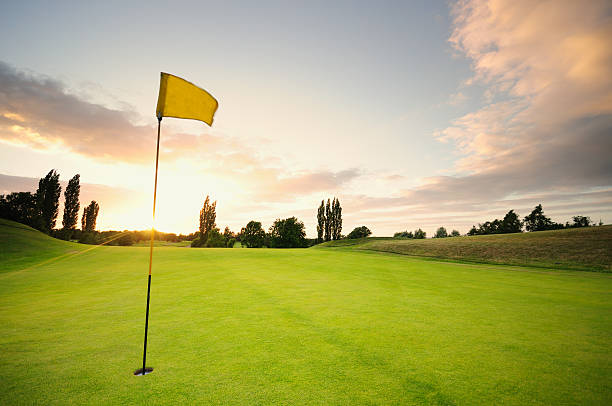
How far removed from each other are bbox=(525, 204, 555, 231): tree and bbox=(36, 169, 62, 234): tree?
431 ft

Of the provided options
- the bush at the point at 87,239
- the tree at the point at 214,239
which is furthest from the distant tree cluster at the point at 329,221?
the bush at the point at 87,239

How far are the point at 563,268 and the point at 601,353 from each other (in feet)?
91.1

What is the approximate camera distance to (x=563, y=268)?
24.9 metres

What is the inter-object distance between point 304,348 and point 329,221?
75240 millimetres

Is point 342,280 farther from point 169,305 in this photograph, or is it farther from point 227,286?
point 169,305

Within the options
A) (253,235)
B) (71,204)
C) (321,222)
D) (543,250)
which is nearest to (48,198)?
(71,204)

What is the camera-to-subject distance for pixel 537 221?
89.5m

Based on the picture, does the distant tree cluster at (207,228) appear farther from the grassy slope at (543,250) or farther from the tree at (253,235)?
the grassy slope at (543,250)

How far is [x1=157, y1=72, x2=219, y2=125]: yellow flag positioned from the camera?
5484mm

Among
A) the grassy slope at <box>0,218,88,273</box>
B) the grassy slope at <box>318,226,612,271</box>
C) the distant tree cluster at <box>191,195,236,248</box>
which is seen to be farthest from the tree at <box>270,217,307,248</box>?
the grassy slope at <box>0,218,88,273</box>

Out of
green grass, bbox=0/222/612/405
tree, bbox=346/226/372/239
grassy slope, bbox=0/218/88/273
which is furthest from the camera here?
tree, bbox=346/226/372/239

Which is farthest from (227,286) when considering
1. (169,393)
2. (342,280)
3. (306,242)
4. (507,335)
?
(306,242)

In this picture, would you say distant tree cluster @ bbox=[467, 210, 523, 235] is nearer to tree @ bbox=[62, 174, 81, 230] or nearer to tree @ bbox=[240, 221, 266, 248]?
tree @ bbox=[240, 221, 266, 248]

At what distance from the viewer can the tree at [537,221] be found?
88.0 m
